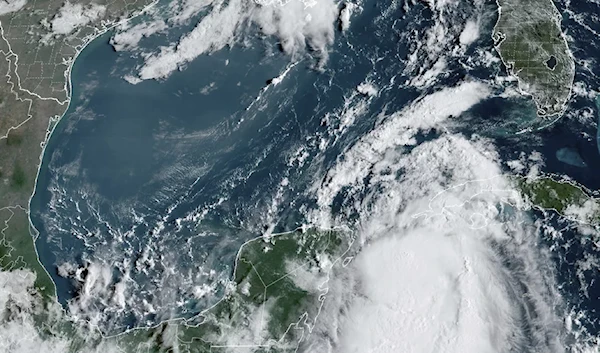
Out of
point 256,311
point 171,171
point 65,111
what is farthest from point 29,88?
point 256,311

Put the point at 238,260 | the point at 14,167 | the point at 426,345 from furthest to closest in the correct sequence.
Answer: the point at 14,167
the point at 238,260
the point at 426,345

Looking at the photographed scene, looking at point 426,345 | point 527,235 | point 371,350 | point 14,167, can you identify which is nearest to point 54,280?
point 14,167

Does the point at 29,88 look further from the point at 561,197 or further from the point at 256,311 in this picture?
the point at 561,197

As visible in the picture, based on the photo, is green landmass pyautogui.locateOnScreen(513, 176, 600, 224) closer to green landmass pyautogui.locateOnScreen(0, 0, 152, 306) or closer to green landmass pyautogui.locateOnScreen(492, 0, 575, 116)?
green landmass pyautogui.locateOnScreen(492, 0, 575, 116)

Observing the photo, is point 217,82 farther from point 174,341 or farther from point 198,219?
point 174,341

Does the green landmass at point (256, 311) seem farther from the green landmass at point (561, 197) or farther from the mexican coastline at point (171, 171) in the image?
the green landmass at point (561, 197)
